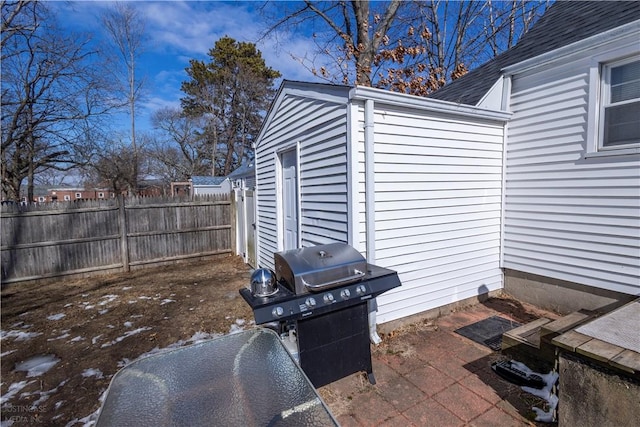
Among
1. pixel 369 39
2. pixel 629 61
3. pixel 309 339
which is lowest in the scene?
pixel 309 339

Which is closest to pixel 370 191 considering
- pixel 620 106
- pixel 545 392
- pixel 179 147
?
pixel 545 392

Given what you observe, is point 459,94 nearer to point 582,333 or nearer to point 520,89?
point 520,89

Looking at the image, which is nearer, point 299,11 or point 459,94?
point 459,94

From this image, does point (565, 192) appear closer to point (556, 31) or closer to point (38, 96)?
point (556, 31)

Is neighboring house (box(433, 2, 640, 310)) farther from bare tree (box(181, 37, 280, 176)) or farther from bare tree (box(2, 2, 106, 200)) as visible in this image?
bare tree (box(181, 37, 280, 176))

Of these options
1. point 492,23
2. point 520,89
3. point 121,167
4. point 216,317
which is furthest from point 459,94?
point 121,167

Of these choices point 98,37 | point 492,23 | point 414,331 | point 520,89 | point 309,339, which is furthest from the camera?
point 492,23

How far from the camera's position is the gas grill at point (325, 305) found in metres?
2.09

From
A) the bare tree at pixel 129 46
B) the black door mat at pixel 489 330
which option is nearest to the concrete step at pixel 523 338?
the black door mat at pixel 489 330

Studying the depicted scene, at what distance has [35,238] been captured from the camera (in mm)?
6301

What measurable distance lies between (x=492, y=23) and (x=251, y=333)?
50.6ft

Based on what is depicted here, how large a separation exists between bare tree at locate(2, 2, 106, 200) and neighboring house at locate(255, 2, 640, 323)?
11296mm

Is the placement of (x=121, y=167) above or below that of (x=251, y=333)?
above

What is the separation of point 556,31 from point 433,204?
3656 mm
